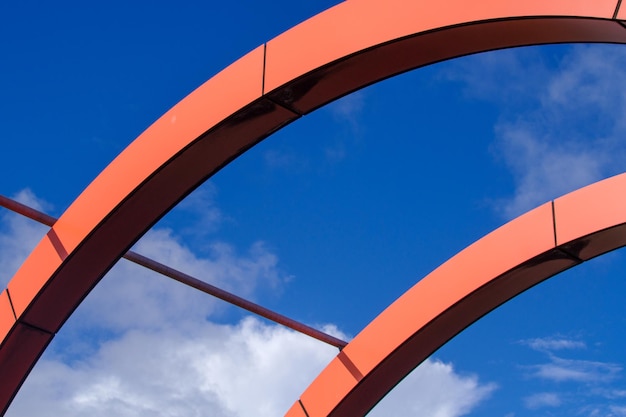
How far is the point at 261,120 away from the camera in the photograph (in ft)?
26.6

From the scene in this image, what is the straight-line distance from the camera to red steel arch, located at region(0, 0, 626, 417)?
650 centimetres

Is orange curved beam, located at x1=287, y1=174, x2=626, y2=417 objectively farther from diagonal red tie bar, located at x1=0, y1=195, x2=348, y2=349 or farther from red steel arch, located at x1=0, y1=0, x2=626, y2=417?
diagonal red tie bar, located at x1=0, y1=195, x2=348, y2=349

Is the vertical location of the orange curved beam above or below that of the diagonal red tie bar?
below

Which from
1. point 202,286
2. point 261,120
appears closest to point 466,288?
point 202,286

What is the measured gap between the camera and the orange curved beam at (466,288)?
9359 millimetres

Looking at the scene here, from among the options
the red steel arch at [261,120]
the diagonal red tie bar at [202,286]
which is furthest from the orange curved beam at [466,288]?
the diagonal red tie bar at [202,286]

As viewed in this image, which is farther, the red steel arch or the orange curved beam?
the orange curved beam

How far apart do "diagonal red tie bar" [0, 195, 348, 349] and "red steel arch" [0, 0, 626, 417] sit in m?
0.27

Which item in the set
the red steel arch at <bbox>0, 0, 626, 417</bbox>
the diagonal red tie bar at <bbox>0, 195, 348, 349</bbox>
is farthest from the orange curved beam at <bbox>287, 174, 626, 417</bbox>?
the diagonal red tie bar at <bbox>0, 195, 348, 349</bbox>

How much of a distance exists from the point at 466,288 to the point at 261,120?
3.61 metres

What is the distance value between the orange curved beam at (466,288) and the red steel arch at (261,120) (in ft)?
0.16

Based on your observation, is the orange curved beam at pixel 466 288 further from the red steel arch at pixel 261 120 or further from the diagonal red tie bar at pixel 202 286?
the diagonal red tie bar at pixel 202 286

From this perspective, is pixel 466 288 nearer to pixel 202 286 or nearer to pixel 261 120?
pixel 202 286

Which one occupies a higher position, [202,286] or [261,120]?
[202,286]
